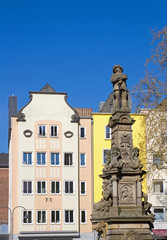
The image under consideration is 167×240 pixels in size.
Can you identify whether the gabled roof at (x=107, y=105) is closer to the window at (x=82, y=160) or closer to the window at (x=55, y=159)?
the window at (x=82, y=160)

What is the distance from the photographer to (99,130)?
188ft

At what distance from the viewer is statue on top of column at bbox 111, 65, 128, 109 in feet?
71.9

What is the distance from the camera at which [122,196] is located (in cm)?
2020

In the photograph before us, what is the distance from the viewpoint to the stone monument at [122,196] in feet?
64.4

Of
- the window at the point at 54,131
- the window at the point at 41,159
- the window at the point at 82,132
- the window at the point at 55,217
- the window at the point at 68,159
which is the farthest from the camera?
the window at the point at 82,132

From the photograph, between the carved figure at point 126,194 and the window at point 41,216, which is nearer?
the carved figure at point 126,194

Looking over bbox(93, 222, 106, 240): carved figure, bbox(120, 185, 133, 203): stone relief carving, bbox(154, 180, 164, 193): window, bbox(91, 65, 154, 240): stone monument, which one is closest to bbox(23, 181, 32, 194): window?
bbox(154, 180, 164, 193): window

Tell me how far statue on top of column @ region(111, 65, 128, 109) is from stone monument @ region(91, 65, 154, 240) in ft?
1.20

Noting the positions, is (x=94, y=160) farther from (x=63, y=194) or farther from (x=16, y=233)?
(x=16, y=233)

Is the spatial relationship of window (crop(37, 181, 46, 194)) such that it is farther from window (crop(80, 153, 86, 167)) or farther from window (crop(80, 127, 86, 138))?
window (crop(80, 127, 86, 138))

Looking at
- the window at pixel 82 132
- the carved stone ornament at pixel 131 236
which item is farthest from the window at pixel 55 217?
the carved stone ornament at pixel 131 236

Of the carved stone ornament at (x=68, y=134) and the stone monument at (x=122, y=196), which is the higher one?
the carved stone ornament at (x=68, y=134)

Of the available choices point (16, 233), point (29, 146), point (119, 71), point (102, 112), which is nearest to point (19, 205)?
point (16, 233)

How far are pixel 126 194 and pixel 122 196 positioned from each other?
0.18m
